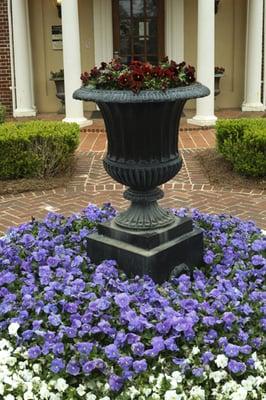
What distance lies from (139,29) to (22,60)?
2.62 metres

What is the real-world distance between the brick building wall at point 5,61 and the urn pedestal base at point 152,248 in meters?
9.18

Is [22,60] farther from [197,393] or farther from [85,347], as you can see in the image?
[197,393]

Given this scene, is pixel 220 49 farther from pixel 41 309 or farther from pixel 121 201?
pixel 41 309

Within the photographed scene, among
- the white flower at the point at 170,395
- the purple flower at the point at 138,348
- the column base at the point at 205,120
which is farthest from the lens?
the column base at the point at 205,120

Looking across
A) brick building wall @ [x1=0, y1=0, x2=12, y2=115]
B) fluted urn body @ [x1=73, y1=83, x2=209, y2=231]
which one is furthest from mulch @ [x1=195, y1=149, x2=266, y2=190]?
brick building wall @ [x1=0, y1=0, x2=12, y2=115]

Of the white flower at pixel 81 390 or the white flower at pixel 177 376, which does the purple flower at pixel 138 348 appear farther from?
the white flower at pixel 81 390

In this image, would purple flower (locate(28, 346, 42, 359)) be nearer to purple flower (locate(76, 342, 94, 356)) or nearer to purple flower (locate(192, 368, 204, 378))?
purple flower (locate(76, 342, 94, 356))

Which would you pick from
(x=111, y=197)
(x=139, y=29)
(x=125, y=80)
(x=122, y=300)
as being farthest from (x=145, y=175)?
(x=139, y=29)

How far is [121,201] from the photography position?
22.1 ft

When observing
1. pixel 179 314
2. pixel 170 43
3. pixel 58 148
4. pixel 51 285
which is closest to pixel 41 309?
pixel 51 285

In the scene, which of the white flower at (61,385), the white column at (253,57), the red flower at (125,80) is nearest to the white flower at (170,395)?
the white flower at (61,385)

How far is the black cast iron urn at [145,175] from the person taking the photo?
12.1ft

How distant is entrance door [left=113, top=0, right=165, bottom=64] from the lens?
40.9 feet

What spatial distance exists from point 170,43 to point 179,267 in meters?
9.25
